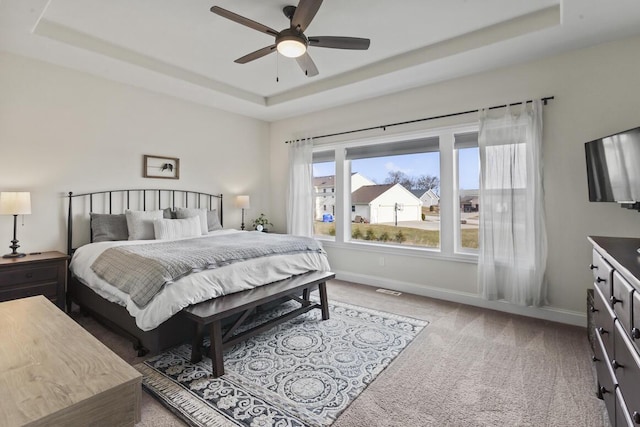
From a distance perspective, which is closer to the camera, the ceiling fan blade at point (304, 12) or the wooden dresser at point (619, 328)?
the wooden dresser at point (619, 328)

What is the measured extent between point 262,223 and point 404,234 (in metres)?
2.42

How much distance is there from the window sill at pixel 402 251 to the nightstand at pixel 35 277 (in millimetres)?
3357

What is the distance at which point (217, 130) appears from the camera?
5.09m

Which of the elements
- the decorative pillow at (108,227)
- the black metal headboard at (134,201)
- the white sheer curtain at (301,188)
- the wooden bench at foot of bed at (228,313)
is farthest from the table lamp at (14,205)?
the white sheer curtain at (301,188)

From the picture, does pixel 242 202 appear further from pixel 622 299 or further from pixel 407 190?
pixel 622 299

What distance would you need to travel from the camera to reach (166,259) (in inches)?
98.6

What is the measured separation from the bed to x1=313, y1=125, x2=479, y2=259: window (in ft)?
5.01

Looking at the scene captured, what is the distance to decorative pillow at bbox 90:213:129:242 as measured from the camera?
358 cm

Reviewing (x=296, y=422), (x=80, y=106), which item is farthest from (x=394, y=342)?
(x=80, y=106)

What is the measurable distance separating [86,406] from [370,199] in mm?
4525

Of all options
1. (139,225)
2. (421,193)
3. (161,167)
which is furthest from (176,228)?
(421,193)

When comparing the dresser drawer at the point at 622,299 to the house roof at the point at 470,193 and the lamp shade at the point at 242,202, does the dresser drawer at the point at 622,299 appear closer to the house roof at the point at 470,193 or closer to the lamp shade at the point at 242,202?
the house roof at the point at 470,193

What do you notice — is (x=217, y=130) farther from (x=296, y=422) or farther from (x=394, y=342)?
(x=296, y=422)

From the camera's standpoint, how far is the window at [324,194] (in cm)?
529
